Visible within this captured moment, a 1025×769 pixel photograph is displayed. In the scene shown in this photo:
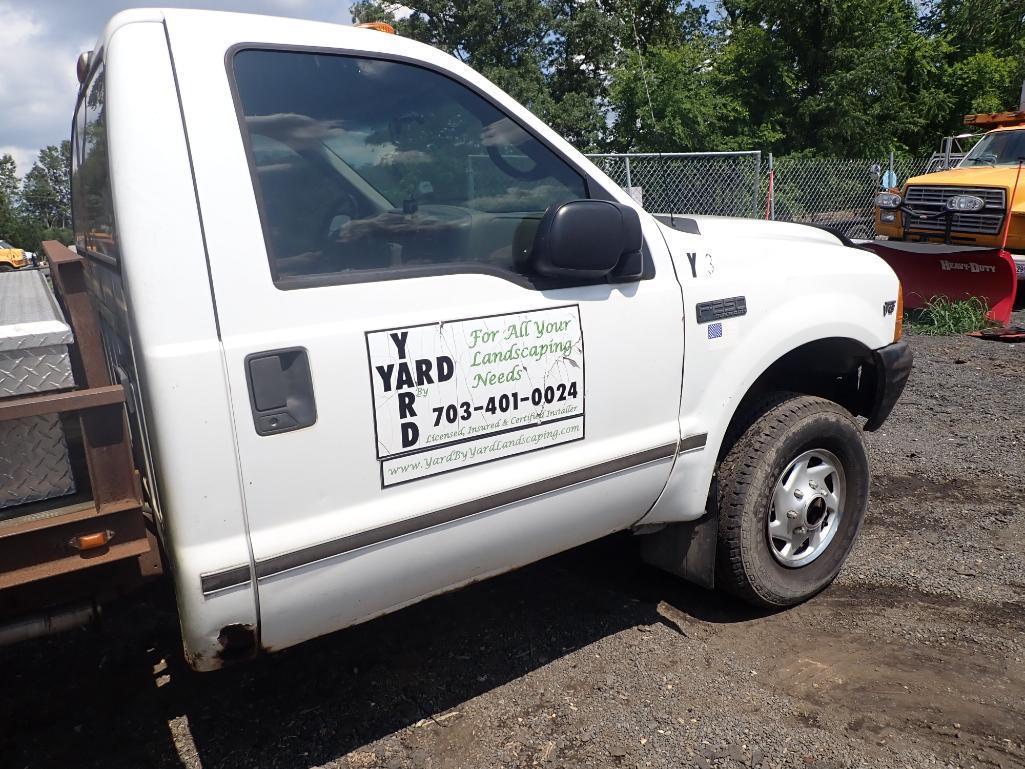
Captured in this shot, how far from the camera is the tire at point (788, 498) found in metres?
A: 2.97

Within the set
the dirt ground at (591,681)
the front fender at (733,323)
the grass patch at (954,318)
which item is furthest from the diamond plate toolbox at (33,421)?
the grass patch at (954,318)

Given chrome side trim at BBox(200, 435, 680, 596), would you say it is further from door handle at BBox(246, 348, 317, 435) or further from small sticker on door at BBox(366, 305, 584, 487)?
door handle at BBox(246, 348, 317, 435)

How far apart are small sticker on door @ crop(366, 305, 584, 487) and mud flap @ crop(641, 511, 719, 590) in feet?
2.63

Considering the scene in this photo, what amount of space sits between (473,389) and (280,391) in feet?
1.75

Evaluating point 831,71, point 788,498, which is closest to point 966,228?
point 788,498

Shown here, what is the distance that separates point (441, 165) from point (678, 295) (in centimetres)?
89

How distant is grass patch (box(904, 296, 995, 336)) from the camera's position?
8.27 meters

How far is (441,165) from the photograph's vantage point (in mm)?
2361

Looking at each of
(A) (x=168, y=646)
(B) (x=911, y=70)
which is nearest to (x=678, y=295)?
(A) (x=168, y=646)

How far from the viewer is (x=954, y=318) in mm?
8383

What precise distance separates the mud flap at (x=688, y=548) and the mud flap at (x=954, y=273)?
19.1 feet

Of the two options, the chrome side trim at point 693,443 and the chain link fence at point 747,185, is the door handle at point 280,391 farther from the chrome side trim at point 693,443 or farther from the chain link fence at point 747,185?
the chain link fence at point 747,185

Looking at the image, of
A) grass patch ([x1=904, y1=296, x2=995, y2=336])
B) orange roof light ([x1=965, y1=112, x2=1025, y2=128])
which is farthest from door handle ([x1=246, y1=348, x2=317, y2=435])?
orange roof light ([x1=965, y1=112, x2=1025, y2=128])

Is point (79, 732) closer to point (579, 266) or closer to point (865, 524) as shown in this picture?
point (579, 266)
